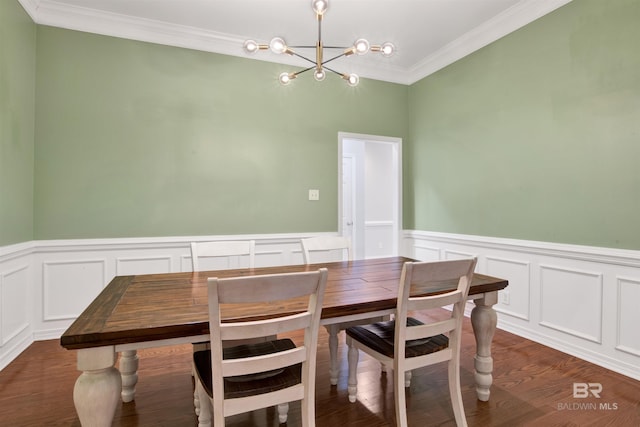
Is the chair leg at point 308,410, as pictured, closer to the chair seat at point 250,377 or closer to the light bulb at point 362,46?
the chair seat at point 250,377

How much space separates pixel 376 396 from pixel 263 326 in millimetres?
1172

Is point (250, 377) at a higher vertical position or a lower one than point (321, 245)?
lower

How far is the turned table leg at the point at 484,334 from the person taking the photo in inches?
73.0

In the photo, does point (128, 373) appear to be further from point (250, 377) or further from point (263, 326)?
point (263, 326)

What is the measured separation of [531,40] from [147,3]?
3.26 m

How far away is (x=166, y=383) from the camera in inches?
84.3

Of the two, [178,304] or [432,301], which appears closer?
[178,304]

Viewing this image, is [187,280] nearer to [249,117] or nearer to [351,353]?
[351,353]

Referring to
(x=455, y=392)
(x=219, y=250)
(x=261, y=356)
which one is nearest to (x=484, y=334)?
(x=455, y=392)

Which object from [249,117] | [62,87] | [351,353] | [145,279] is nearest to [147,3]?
[62,87]

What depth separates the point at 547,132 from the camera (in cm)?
270

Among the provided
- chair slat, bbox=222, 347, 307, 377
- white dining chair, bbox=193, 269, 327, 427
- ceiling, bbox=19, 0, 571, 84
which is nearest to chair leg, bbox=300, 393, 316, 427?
white dining chair, bbox=193, 269, 327, 427

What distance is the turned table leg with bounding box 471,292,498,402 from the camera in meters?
1.86

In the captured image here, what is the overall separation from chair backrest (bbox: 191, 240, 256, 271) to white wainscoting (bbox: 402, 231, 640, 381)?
2.30 m
